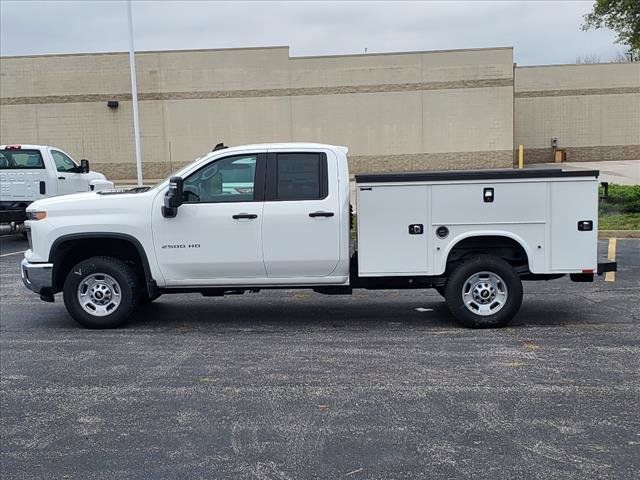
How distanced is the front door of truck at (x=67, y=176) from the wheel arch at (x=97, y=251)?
9.27m

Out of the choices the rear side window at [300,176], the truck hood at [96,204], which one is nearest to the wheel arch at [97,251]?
the truck hood at [96,204]

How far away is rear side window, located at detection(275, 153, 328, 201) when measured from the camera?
769cm

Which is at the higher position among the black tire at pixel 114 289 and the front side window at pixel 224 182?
the front side window at pixel 224 182

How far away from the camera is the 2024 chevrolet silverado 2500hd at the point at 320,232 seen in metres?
7.46

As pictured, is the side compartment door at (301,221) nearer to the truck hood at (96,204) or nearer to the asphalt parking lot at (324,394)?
the asphalt parking lot at (324,394)

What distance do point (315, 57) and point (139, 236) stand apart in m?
28.3

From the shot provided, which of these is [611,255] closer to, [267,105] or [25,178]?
[25,178]

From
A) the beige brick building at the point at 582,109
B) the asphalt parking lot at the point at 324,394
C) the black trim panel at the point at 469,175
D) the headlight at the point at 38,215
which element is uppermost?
the beige brick building at the point at 582,109

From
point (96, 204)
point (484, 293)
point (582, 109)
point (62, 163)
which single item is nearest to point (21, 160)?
point (62, 163)

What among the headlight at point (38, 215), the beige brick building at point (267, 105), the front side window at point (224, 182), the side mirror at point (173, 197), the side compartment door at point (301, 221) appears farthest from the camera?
the beige brick building at point (267, 105)

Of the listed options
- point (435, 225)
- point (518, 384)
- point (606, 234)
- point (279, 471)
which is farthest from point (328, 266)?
point (606, 234)

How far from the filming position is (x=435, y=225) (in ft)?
24.7

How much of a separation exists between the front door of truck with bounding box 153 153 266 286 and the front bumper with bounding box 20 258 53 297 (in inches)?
49.8

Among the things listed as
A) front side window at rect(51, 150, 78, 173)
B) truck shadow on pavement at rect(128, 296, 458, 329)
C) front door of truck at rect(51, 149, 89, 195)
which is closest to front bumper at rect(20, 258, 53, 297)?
truck shadow on pavement at rect(128, 296, 458, 329)
